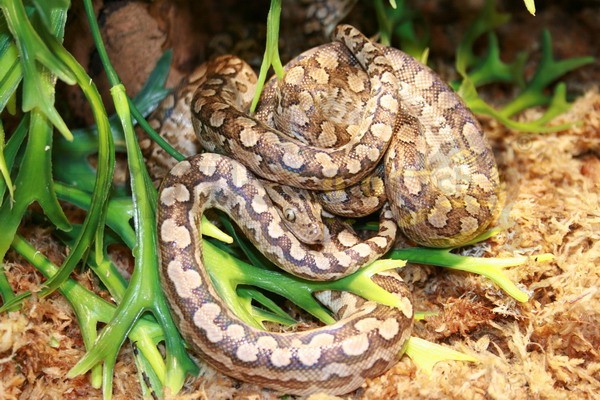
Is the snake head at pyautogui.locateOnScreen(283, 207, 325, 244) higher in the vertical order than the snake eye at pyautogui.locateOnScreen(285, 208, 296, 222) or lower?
lower

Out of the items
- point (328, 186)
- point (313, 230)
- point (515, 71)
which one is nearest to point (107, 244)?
point (313, 230)

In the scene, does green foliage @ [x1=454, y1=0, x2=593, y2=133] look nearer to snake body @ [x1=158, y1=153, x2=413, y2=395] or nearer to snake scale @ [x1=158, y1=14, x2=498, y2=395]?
snake scale @ [x1=158, y1=14, x2=498, y2=395]

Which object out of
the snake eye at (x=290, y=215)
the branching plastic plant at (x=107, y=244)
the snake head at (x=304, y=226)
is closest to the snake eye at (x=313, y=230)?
the snake head at (x=304, y=226)

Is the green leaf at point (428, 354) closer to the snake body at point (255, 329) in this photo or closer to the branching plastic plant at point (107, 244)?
the branching plastic plant at point (107, 244)

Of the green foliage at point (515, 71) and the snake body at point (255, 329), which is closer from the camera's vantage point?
the snake body at point (255, 329)

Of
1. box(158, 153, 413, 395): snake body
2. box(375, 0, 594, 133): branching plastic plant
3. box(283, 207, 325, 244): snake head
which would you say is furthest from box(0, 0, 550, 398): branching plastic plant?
box(375, 0, 594, 133): branching plastic plant

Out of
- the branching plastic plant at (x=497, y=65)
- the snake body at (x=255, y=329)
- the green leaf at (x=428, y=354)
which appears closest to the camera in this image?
the snake body at (x=255, y=329)

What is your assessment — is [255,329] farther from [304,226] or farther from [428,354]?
[428,354]
